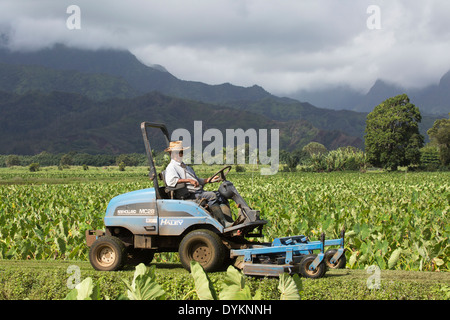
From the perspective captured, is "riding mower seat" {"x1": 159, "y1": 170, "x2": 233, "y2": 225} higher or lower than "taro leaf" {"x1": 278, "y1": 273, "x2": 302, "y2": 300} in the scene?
higher

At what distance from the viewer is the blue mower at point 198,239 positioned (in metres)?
6.59

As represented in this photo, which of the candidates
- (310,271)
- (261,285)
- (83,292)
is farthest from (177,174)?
(83,292)

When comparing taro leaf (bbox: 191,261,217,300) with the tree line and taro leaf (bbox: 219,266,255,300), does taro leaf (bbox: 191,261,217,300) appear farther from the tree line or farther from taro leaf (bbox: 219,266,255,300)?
the tree line

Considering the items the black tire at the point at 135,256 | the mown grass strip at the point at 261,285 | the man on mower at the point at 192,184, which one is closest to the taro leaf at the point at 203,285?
the mown grass strip at the point at 261,285

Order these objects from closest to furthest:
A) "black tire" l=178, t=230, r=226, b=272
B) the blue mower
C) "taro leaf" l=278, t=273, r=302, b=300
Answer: "taro leaf" l=278, t=273, r=302, b=300, the blue mower, "black tire" l=178, t=230, r=226, b=272


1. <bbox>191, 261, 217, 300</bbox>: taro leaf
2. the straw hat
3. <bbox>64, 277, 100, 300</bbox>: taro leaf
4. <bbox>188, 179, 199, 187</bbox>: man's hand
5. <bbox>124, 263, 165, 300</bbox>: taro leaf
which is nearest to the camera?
<bbox>64, 277, 100, 300</bbox>: taro leaf

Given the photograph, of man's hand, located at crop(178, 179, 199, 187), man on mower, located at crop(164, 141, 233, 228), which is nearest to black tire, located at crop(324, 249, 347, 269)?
man on mower, located at crop(164, 141, 233, 228)

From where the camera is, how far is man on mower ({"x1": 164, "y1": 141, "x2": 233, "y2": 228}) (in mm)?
7246

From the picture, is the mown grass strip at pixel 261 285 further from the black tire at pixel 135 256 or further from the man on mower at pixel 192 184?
the man on mower at pixel 192 184

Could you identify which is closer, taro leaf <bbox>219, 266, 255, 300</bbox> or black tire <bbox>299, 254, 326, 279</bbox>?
taro leaf <bbox>219, 266, 255, 300</bbox>

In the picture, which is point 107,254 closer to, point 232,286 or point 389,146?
point 232,286

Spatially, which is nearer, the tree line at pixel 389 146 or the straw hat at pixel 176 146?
the straw hat at pixel 176 146
